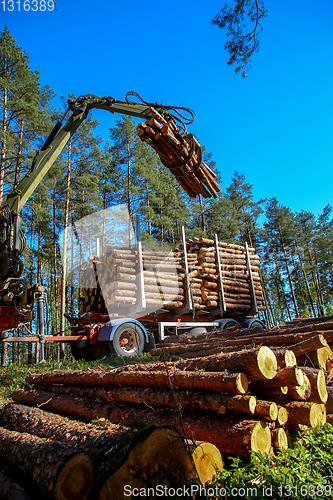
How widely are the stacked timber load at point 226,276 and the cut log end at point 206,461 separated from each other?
7.43 m

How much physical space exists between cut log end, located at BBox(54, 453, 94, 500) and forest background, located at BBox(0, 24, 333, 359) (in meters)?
10.9

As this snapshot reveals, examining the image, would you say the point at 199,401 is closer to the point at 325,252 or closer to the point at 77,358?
the point at 77,358

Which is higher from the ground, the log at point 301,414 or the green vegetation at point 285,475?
the log at point 301,414

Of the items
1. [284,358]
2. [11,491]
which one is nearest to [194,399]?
[284,358]

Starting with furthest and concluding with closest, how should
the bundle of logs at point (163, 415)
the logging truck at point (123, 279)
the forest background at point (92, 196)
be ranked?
the forest background at point (92, 196) → the logging truck at point (123, 279) → the bundle of logs at point (163, 415)

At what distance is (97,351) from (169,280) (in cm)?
279

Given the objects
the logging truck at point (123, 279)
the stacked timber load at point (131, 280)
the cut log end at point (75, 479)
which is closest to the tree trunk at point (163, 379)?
the cut log end at point (75, 479)

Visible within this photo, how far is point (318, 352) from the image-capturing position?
13.4 ft

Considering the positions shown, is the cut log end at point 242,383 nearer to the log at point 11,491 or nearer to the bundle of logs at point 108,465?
the bundle of logs at point 108,465

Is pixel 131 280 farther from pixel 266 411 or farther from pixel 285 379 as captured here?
pixel 266 411

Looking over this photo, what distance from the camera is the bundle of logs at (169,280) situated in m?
8.59

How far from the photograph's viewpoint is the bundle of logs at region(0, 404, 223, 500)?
1.97 m

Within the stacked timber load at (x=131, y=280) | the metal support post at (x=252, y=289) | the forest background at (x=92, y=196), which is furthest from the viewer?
the forest background at (x=92, y=196)

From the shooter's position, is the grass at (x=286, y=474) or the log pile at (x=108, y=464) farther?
the grass at (x=286, y=474)
